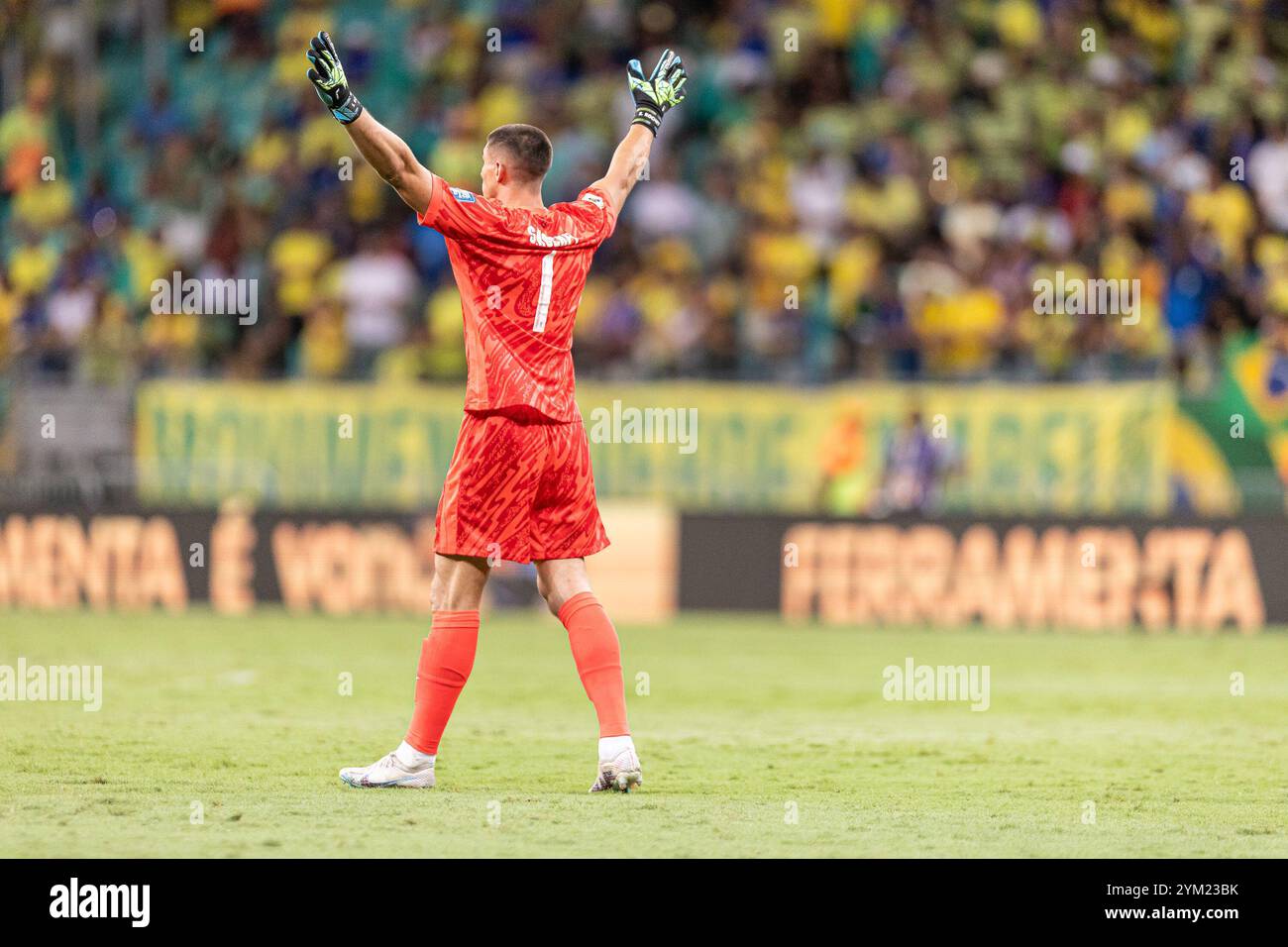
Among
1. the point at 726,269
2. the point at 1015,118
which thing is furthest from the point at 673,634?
the point at 1015,118

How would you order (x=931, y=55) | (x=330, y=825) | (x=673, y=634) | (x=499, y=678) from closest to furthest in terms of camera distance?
(x=330, y=825) < (x=499, y=678) < (x=673, y=634) < (x=931, y=55)

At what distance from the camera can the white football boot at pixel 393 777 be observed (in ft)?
27.0

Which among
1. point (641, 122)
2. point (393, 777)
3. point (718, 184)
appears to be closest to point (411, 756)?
point (393, 777)

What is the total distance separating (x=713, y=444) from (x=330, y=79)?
11.3 meters

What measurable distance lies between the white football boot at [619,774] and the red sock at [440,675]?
64 cm

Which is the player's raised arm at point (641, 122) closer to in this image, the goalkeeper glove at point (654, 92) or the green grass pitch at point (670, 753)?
the goalkeeper glove at point (654, 92)

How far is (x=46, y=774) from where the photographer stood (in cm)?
859

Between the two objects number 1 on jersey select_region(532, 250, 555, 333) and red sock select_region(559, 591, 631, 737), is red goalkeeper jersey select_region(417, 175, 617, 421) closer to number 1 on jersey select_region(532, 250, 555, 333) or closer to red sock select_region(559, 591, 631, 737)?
number 1 on jersey select_region(532, 250, 555, 333)

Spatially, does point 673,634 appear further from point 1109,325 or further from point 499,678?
point 1109,325

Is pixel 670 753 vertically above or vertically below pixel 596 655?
below

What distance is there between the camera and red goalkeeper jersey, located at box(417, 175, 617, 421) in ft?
26.7

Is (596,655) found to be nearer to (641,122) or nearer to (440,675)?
(440,675)

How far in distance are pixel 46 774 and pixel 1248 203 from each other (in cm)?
1508

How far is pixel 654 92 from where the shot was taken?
8.95 meters
